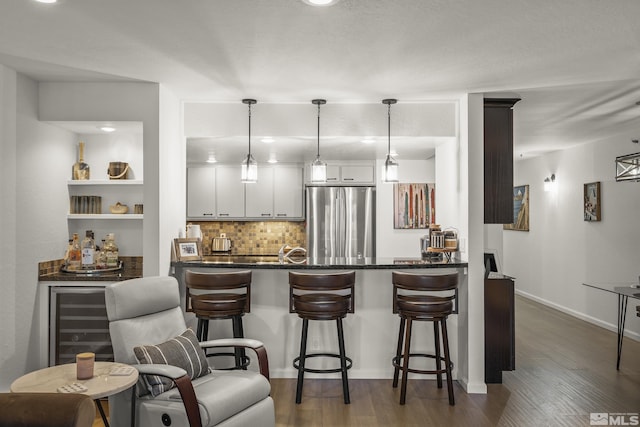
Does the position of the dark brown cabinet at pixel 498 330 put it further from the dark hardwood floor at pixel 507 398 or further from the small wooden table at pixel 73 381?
the small wooden table at pixel 73 381

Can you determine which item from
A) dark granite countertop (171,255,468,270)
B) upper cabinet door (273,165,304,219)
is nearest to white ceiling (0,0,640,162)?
dark granite countertop (171,255,468,270)

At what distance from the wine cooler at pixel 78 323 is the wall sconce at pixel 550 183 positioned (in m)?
6.70

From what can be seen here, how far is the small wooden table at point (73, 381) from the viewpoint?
229cm

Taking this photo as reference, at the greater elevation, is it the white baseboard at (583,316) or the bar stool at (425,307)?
the bar stool at (425,307)

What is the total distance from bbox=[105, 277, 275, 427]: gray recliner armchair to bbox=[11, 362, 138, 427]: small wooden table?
0.19 metres

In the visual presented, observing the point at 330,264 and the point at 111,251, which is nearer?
the point at 330,264

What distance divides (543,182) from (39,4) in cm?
772

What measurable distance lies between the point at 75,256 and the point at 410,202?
13.9 ft

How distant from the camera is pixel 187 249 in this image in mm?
4477

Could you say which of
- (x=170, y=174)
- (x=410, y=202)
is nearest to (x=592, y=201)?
(x=410, y=202)

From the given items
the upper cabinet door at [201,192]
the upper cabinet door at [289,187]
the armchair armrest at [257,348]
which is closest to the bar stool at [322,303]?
the armchair armrest at [257,348]

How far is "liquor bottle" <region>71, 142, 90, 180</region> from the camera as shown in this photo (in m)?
4.45

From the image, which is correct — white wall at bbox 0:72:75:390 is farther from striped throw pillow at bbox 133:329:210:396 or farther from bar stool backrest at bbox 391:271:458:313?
bar stool backrest at bbox 391:271:458:313

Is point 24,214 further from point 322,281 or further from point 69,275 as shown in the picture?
point 322,281
